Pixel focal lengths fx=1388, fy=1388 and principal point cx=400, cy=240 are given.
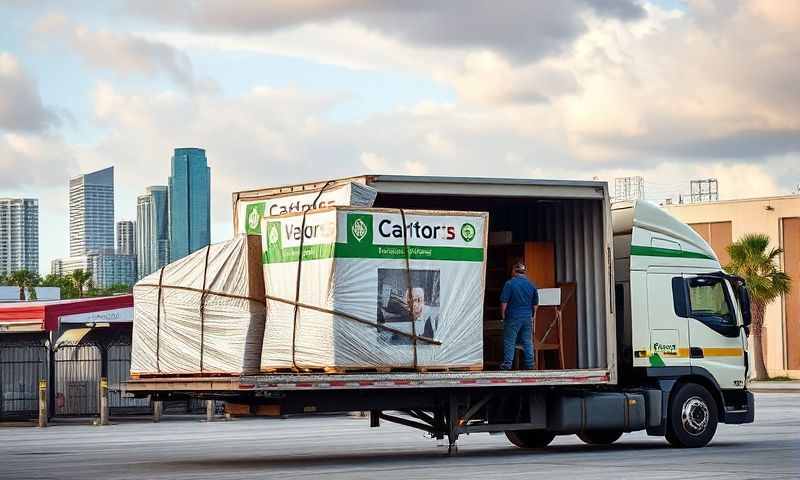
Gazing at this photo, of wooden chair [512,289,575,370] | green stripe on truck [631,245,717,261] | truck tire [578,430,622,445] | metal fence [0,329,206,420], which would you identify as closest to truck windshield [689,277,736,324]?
green stripe on truck [631,245,717,261]

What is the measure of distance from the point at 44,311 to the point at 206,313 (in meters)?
17.5

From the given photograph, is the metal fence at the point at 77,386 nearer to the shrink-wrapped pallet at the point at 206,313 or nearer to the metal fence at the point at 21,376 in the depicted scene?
the metal fence at the point at 21,376

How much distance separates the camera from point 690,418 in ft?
67.5

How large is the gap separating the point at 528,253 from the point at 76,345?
1944 cm

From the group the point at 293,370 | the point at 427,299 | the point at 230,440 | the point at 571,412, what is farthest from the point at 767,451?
the point at 230,440

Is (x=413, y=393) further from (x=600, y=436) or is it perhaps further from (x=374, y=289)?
(x=600, y=436)

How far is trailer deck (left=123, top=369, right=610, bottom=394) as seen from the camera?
17.3 metres

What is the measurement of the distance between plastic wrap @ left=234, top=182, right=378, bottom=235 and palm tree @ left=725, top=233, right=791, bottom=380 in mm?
45054

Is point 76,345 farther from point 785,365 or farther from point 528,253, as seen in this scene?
point 785,365

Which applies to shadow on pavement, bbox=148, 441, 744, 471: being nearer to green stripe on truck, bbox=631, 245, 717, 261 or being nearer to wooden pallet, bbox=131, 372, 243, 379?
wooden pallet, bbox=131, 372, 243, 379

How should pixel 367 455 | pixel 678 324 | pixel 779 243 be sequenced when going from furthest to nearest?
pixel 779 243 → pixel 367 455 → pixel 678 324

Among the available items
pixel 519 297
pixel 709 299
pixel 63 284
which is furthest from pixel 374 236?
pixel 63 284

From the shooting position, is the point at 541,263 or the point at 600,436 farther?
the point at 600,436

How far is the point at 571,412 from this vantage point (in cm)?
1978
